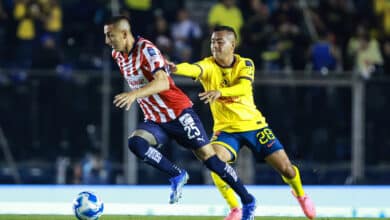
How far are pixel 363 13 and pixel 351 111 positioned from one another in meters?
3.05

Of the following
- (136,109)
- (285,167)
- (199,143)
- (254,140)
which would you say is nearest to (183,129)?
(199,143)

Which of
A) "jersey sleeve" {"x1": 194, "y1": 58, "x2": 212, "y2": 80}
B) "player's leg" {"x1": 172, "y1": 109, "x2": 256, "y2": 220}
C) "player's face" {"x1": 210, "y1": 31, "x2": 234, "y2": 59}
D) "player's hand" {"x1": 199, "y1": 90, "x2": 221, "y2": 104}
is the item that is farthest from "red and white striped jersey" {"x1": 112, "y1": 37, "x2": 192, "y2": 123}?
"player's face" {"x1": 210, "y1": 31, "x2": 234, "y2": 59}

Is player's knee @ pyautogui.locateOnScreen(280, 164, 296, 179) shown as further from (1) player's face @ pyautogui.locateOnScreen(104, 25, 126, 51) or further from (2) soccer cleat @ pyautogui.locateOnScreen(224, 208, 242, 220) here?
(1) player's face @ pyautogui.locateOnScreen(104, 25, 126, 51)

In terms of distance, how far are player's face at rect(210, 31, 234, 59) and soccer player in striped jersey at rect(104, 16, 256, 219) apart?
0.81 metres

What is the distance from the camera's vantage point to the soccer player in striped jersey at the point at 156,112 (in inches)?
417

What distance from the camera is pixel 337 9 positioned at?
19688 mm

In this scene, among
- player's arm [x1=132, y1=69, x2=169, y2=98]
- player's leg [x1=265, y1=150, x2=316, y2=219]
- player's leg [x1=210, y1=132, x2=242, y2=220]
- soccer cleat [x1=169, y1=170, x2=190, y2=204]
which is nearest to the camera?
player's arm [x1=132, y1=69, x2=169, y2=98]

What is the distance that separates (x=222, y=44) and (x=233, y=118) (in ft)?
2.78

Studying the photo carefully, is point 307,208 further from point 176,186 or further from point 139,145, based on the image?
point 139,145

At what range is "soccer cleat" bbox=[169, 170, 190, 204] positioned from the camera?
1072 centimetres

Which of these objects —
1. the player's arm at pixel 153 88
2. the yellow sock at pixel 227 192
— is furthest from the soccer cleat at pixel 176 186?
the player's arm at pixel 153 88

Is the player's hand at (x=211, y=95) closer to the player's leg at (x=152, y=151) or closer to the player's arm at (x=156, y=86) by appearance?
the player's arm at (x=156, y=86)

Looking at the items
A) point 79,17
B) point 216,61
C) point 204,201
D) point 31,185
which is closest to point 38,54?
point 79,17

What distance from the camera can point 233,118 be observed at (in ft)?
38.1
